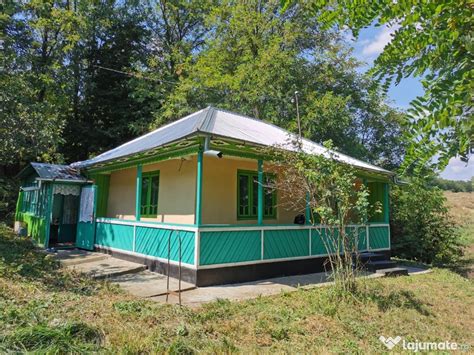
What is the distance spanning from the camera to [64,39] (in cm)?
2233

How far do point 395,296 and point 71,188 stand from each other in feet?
36.3

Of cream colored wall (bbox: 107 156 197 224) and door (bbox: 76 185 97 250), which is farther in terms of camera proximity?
door (bbox: 76 185 97 250)

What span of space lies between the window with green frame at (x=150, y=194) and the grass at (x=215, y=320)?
3.83 metres

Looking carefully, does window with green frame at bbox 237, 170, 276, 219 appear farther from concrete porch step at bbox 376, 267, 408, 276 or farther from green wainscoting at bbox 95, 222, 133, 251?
concrete porch step at bbox 376, 267, 408, 276

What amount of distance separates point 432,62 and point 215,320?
15.3 feet

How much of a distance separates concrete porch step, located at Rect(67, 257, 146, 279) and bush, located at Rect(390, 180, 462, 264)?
10.5 m

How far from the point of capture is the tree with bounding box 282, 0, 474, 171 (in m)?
1.44

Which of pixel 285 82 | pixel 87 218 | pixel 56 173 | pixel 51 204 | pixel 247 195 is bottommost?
pixel 87 218

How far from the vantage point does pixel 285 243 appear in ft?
30.1

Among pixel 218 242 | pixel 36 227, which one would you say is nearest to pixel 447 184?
pixel 218 242

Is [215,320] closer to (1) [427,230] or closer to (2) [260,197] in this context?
(2) [260,197]

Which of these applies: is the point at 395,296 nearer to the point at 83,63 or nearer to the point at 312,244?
the point at 312,244

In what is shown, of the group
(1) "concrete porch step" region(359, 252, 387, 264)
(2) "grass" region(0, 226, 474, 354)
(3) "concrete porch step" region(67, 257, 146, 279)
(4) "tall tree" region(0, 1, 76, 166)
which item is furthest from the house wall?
(4) "tall tree" region(0, 1, 76, 166)

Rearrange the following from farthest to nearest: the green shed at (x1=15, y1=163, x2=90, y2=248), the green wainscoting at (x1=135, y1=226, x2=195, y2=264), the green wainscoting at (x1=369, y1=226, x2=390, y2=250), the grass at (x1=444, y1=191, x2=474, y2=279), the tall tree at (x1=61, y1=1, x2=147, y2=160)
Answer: the tall tree at (x1=61, y1=1, x2=147, y2=160) → the grass at (x1=444, y1=191, x2=474, y2=279) → the green shed at (x1=15, y1=163, x2=90, y2=248) → the green wainscoting at (x1=369, y1=226, x2=390, y2=250) → the green wainscoting at (x1=135, y1=226, x2=195, y2=264)
